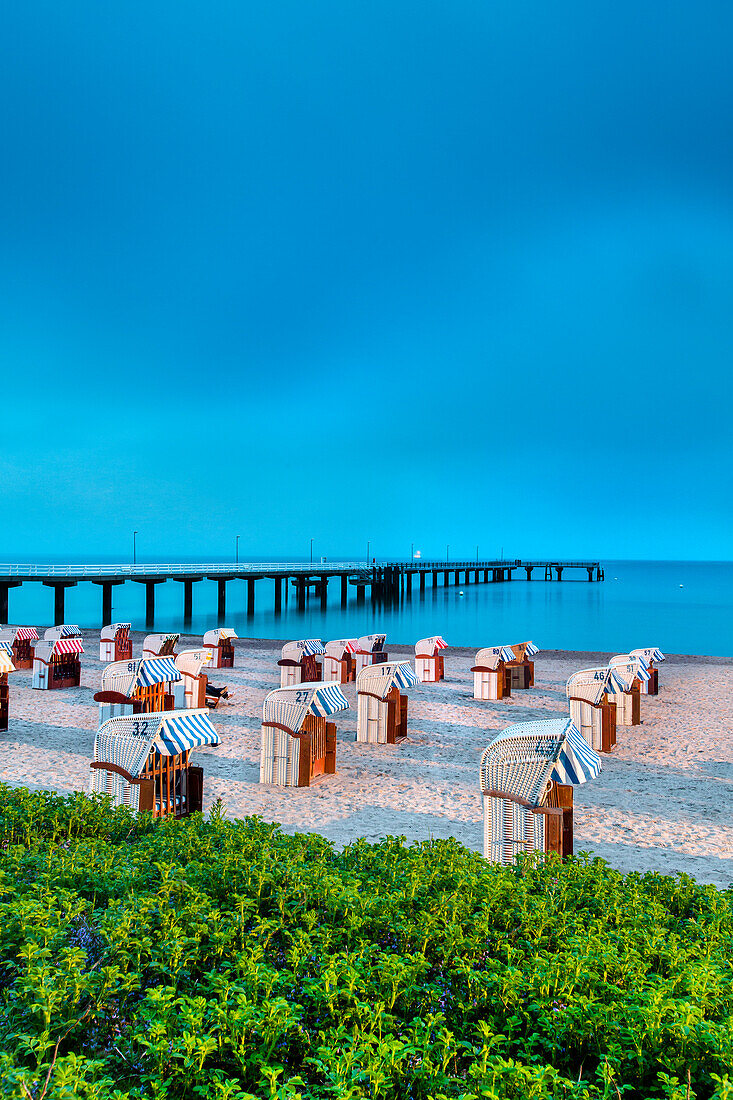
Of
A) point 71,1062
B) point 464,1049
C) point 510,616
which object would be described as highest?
point 71,1062

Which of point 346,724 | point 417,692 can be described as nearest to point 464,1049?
point 346,724

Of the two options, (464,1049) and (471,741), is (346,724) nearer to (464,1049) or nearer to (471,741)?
(471,741)

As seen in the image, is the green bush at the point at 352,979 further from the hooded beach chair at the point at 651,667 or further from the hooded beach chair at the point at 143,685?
the hooded beach chair at the point at 651,667

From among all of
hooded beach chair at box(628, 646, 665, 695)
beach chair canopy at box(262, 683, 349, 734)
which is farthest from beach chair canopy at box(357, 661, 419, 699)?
hooded beach chair at box(628, 646, 665, 695)

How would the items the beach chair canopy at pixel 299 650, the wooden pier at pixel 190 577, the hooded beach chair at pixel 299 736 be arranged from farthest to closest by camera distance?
the wooden pier at pixel 190 577 → the beach chair canopy at pixel 299 650 → the hooded beach chair at pixel 299 736

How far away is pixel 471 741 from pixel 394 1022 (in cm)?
914

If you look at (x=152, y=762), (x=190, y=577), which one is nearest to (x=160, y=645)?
(x=152, y=762)

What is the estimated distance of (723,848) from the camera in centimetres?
684

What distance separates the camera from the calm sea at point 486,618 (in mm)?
44428

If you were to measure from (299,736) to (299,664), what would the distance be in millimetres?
7871

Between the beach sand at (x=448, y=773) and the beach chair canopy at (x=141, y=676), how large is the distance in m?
1.07

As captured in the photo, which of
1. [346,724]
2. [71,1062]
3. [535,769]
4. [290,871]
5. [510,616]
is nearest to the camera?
[71,1062]

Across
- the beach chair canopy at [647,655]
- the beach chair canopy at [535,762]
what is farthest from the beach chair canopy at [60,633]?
the beach chair canopy at [535,762]

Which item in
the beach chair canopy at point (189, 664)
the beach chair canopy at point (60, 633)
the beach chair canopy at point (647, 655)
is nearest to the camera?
the beach chair canopy at point (189, 664)
